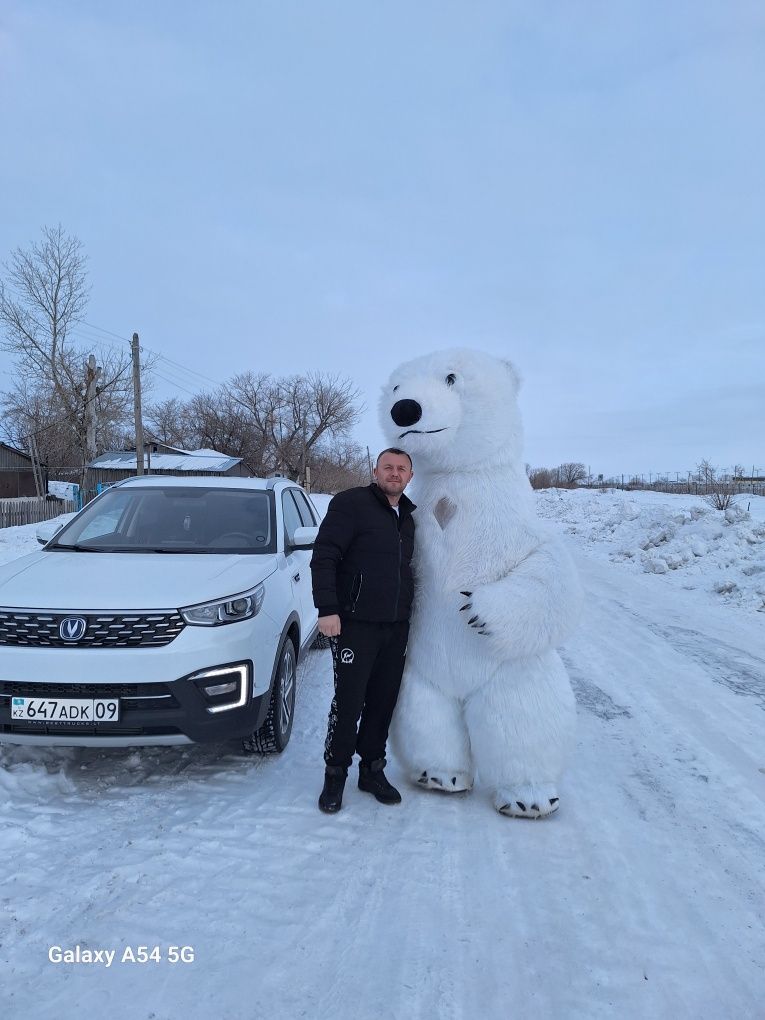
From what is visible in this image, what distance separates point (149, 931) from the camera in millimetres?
1974

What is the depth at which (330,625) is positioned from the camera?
2.61 meters

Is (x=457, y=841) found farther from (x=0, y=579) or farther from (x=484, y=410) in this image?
(x=0, y=579)

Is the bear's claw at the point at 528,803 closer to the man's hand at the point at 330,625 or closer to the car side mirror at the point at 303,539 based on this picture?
the man's hand at the point at 330,625

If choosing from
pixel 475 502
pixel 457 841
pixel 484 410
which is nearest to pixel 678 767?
pixel 457 841

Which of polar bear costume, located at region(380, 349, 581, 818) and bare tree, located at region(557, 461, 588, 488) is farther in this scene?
bare tree, located at region(557, 461, 588, 488)

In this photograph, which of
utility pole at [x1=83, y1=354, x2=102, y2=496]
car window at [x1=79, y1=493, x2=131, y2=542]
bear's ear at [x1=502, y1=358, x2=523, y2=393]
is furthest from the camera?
utility pole at [x1=83, y1=354, x2=102, y2=496]

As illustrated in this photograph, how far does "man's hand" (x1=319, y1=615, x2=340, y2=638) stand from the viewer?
261 cm

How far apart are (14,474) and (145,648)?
4820 cm

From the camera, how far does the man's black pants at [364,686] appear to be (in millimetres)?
2705

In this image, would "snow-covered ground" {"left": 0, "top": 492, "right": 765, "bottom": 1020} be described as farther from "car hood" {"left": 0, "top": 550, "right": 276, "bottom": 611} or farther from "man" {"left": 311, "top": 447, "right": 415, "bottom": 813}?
"car hood" {"left": 0, "top": 550, "right": 276, "bottom": 611}

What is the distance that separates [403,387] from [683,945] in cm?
238

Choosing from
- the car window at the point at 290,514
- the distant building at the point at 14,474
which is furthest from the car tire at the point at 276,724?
the distant building at the point at 14,474

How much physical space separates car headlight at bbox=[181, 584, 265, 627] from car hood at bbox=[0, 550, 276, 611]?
0.03m

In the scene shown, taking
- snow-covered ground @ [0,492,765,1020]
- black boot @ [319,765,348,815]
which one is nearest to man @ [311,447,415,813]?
black boot @ [319,765,348,815]
